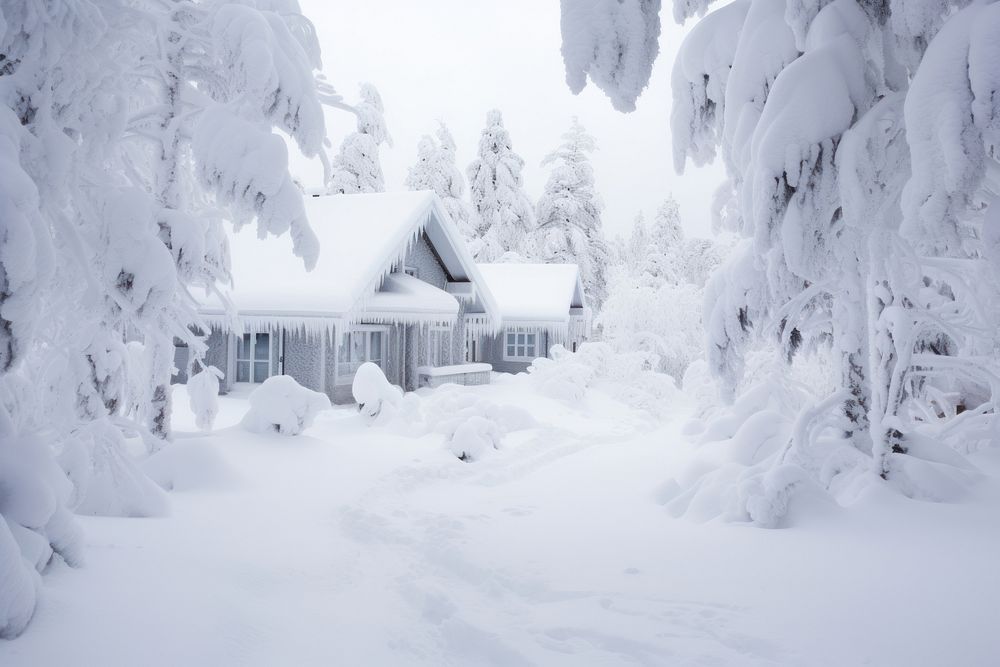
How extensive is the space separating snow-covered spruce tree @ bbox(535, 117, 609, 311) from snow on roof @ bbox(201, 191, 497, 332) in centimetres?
1715

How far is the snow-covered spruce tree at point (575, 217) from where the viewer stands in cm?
3734

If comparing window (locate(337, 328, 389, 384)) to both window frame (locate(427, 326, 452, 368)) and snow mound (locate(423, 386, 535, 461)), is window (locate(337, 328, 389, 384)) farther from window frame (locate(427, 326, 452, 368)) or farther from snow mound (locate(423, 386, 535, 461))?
snow mound (locate(423, 386, 535, 461))

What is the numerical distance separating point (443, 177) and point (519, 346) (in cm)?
1507

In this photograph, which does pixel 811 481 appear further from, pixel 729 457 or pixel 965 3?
pixel 965 3

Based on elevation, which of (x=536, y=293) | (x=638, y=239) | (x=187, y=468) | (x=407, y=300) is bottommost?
A: (x=187, y=468)

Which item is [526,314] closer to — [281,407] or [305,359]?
[305,359]

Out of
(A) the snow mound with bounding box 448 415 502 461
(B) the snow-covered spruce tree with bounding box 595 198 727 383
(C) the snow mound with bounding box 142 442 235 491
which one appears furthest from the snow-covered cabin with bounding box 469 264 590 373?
(C) the snow mound with bounding box 142 442 235 491

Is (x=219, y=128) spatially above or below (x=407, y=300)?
above

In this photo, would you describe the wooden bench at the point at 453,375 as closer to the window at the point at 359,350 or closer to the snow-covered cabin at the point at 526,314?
the window at the point at 359,350

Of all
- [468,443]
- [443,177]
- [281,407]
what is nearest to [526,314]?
[443,177]

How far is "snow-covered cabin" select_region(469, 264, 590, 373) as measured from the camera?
2641 centimetres

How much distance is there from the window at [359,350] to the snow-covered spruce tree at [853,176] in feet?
41.0

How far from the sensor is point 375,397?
12398mm

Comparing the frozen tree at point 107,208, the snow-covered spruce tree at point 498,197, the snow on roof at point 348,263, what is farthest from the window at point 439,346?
the snow-covered spruce tree at point 498,197
